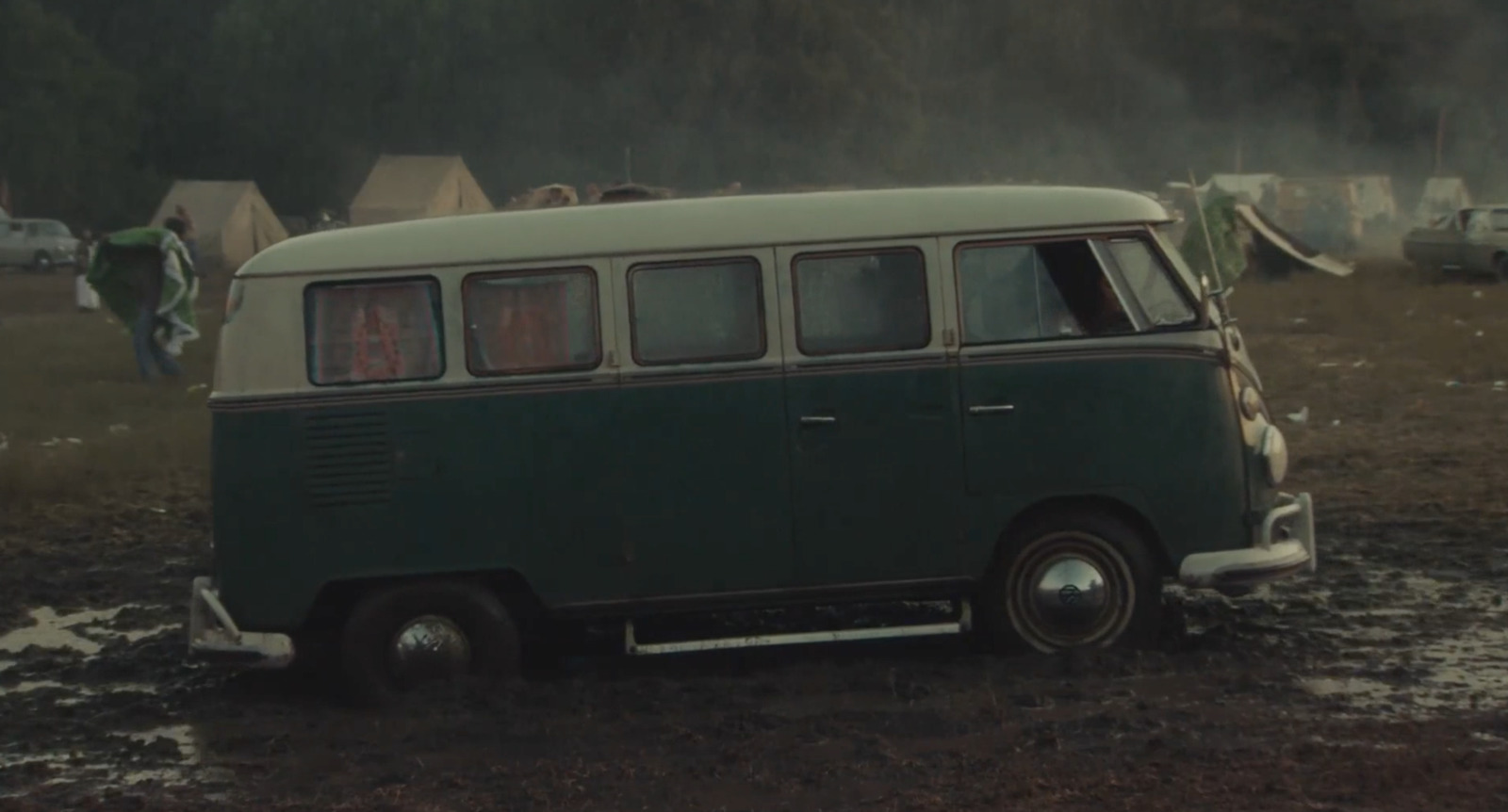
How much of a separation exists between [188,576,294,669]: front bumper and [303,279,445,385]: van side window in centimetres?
105

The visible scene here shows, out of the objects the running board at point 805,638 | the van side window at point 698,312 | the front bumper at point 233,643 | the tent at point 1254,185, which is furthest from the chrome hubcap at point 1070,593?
the tent at point 1254,185

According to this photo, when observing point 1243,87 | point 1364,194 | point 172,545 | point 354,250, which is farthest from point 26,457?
point 1243,87

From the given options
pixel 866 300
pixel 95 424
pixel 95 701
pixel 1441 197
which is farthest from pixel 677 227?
pixel 1441 197

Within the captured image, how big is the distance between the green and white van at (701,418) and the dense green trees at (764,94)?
5345 centimetres

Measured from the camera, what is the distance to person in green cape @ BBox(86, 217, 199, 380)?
2216 cm

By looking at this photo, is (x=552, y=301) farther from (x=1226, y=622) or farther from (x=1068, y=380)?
(x=1226, y=622)

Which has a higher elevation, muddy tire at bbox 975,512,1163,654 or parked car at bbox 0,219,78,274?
parked car at bbox 0,219,78,274

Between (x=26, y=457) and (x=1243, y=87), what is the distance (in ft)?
194

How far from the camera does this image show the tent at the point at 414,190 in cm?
5134

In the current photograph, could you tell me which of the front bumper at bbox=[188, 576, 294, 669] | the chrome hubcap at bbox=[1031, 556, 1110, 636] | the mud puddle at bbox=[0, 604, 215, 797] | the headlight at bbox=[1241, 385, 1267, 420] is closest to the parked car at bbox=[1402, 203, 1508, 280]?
the headlight at bbox=[1241, 385, 1267, 420]

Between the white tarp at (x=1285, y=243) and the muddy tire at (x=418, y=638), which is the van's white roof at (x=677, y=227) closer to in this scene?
the muddy tire at (x=418, y=638)

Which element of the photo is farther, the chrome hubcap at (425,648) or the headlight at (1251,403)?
the headlight at (1251,403)

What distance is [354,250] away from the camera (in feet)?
28.0

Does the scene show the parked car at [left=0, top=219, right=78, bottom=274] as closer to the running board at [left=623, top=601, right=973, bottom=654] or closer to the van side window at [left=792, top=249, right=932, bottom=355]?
the running board at [left=623, top=601, right=973, bottom=654]
